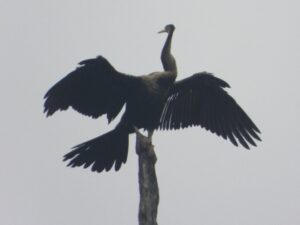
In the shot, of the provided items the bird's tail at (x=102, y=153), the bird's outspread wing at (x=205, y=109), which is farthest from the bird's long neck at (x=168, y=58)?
the bird's tail at (x=102, y=153)

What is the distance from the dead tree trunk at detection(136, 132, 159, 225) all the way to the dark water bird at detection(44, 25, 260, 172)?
3.94 feet

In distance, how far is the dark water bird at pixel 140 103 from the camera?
31.5 feet

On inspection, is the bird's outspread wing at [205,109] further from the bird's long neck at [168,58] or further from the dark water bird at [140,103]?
the bird's long neck at [168,58]

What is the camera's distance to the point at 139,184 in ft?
26.6

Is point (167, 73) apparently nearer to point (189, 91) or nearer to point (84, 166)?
point (189, 91)

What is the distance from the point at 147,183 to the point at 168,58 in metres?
3.00

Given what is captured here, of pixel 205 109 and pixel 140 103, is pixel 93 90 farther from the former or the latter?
pixel 205 109

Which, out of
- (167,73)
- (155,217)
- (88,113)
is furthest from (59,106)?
(155,217)

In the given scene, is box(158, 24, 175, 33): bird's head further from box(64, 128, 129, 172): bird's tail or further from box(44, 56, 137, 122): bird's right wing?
box(64, 128, 129, 172): bird's tail

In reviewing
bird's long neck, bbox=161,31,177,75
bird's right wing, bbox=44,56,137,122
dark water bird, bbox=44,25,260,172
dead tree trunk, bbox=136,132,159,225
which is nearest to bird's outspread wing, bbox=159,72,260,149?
dark water bird, bbox=44,25,260,172

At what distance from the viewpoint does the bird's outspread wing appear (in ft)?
35.8

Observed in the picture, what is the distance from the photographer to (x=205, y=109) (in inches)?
438

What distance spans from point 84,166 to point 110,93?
102 cm

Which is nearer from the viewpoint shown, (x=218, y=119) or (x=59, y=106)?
(x=59, y=106)
